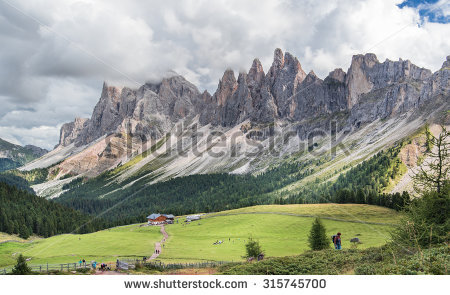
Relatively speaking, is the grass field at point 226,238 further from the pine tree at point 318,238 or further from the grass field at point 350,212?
the pine tree at point 318,238

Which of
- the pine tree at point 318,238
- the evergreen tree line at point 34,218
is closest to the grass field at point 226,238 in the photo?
the pine tree at point 318,238

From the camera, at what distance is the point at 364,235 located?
7100cm

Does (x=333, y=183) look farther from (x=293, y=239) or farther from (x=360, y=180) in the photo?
(x=293, y=239)

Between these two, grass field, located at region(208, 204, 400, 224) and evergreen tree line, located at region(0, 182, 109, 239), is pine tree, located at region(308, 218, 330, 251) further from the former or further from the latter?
A: evergreen tree line, located at region(0, 182, 109, 239)

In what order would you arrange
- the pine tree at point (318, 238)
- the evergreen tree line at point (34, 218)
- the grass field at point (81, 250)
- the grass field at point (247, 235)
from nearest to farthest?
1. the pine tree at point (318, 238)
2. the grass field at point (81, 250)
3. the grass field at point (247, 235)
4. the evergreen tree line at point (34, 218)

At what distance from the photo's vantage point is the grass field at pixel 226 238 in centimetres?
6216

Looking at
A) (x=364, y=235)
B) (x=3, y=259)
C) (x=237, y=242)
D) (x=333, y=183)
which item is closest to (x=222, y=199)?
(x=333, y=183)

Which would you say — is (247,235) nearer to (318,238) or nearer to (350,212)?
(350,212)

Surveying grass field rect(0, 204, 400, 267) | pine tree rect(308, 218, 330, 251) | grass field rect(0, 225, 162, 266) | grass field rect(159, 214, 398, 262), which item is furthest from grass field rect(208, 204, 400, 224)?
grass field rect(0, 225, 162, 266)

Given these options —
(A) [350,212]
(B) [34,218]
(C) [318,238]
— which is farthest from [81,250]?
(A) [350,212]

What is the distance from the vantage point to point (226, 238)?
281 ft
